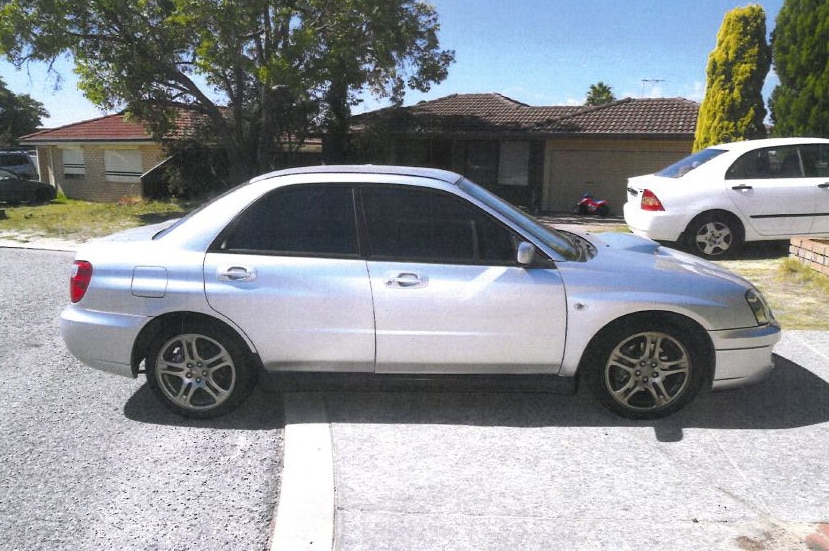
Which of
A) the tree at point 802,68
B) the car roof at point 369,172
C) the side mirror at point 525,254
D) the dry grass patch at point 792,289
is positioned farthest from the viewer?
the tree at point 802,68

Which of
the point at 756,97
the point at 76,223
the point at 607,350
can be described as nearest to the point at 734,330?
the point at 607,350

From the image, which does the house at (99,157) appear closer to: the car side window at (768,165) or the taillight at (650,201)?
the taillight at (650,201)

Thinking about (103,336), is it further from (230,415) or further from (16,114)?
(16,114)

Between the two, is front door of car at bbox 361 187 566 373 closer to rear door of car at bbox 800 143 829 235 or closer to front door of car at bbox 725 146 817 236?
front door of car at bbox 725 146 817 236

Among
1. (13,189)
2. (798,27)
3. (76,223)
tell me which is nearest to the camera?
(798,27)

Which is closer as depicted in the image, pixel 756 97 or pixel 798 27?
pixel 798 27

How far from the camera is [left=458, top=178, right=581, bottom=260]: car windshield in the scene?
4512 mm

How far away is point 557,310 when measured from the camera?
432 centimetres

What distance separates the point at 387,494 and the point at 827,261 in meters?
6.67

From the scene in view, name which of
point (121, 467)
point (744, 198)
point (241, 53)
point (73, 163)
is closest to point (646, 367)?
point (121, 467)

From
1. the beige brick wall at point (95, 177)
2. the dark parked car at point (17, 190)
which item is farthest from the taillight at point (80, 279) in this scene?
the dark parked car at point (17, 190)

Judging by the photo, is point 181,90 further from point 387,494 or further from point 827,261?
point 387,494

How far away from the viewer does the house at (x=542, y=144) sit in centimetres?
2248

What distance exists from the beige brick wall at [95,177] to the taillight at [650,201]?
22.6 metres
